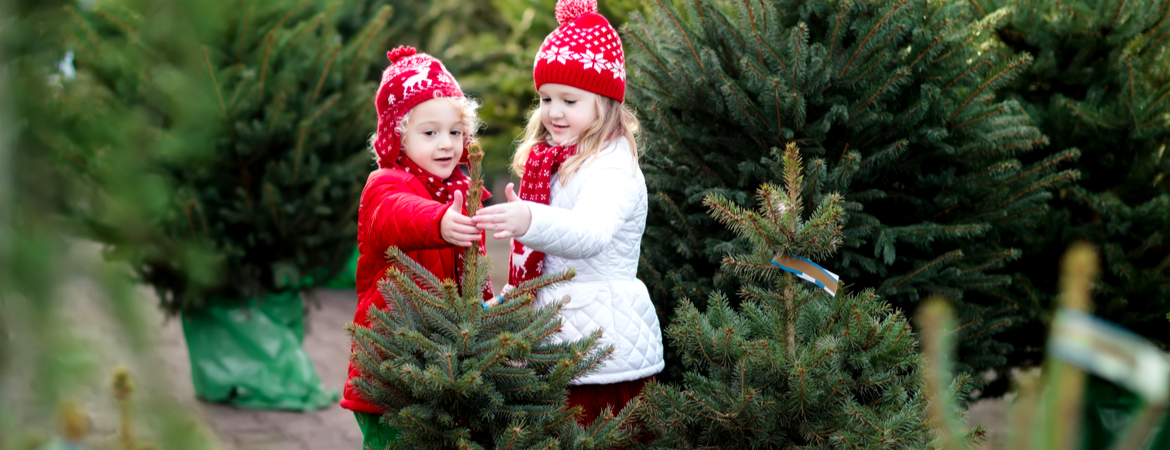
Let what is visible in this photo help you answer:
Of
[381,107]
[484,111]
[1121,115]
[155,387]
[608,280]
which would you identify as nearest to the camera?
[155,387]

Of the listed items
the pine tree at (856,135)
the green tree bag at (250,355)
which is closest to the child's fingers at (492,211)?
the pine tree at (856,135)

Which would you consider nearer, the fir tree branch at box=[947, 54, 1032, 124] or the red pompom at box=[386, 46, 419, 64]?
the red pompom at box=[386, 46, 419, 64]

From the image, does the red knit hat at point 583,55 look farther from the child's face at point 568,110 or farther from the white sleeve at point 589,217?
the white sleeve at point 589,217

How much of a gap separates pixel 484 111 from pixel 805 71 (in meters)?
5.49

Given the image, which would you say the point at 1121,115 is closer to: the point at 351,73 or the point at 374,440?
the point at 374,440

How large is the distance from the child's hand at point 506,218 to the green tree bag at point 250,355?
11.4 ft

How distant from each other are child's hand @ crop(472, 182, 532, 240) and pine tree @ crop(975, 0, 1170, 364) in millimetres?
2573

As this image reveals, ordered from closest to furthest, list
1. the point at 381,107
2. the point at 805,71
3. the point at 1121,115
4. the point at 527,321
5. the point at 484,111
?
the point at 527,321 → the point at 381,107 → the point at 805,71 → the point at 1121,115 → the point at 484,111

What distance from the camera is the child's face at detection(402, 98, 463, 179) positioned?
107 inches

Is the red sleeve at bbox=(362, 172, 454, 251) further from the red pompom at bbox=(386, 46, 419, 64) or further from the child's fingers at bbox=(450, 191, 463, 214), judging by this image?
the red pompom at bbox=(386, 46, 419, 64)

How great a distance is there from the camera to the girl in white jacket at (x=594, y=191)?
2.52m

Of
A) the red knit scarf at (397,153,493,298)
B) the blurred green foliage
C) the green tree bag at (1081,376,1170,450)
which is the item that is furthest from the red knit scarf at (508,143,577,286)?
the green tree bag at (1081,376,1170,450)

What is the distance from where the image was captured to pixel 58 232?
2.69 feet

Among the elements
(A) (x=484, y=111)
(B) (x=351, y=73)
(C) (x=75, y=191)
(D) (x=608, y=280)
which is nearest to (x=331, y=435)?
(B) (x=351, y=73)
